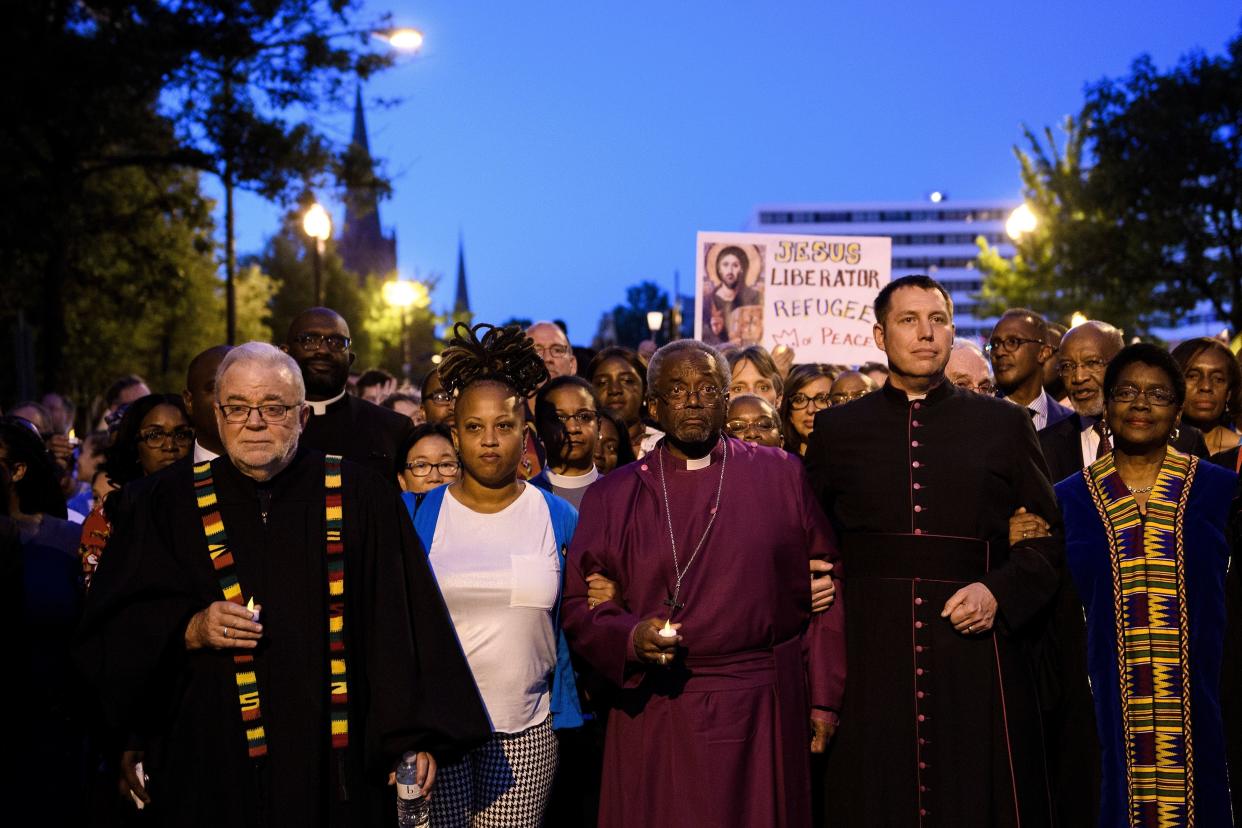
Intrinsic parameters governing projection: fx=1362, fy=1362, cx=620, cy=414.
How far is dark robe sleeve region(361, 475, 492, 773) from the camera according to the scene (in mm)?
4906

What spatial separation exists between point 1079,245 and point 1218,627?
37098mm

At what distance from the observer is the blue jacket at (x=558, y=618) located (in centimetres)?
604

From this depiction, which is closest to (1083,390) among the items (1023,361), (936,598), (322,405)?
(1023,361)

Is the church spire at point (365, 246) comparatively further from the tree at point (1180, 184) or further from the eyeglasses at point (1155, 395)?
the eyeglasses at point (1155, 395)

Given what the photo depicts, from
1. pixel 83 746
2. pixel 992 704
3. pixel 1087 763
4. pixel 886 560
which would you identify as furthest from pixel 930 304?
pixel 83 746

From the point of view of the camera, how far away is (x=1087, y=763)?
22.3 ft

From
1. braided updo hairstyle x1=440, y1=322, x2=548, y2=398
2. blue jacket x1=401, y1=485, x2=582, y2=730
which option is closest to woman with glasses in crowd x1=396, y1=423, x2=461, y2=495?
braided updo hairstyle x1=440, y1=322, x2=548, y2=398

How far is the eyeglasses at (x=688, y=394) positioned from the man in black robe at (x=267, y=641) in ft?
4.51

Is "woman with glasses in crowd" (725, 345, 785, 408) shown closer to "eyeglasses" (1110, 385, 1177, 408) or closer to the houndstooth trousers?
"eyeglasses" (1110, 385, 1177, 408)

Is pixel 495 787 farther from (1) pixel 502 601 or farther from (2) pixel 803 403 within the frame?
(2) pixel 803 403

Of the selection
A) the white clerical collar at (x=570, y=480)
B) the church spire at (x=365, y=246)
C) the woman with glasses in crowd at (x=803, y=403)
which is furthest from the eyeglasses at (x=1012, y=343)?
the church spire at (x=365, y=246)

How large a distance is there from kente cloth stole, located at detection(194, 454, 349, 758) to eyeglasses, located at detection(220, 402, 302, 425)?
0.79 feet

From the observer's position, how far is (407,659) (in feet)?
16.4

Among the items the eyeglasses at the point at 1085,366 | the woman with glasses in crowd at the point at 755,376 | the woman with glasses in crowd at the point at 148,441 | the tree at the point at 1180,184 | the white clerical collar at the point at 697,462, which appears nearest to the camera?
the white clerical collar at the point at 697,462
